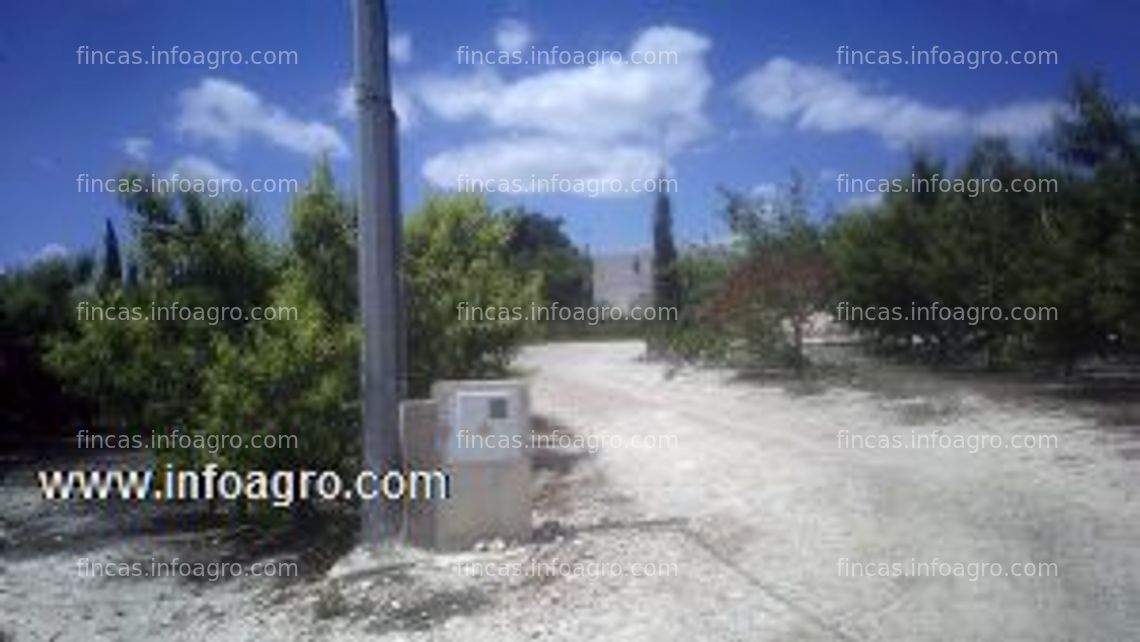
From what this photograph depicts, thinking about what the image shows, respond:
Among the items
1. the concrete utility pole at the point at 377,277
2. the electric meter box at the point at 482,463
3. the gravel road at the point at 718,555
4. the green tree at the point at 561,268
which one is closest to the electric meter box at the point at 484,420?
the electric meter box at the point at 482,463

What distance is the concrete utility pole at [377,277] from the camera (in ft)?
33.5

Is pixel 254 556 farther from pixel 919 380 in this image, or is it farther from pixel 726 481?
pixel 919 380

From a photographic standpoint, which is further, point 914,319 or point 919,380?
point 914,319

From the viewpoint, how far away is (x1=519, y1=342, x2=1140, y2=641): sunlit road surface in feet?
24.4

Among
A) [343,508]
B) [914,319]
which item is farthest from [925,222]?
[343,508]

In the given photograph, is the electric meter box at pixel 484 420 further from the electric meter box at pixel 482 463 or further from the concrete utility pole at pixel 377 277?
the concrete utility pole at pixel 377 277

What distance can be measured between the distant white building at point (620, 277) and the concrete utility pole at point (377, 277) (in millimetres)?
60567

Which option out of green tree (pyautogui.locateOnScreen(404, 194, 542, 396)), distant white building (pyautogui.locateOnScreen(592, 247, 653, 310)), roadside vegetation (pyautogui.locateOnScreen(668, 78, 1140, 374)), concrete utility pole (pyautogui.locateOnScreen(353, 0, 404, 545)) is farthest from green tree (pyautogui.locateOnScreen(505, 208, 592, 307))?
concrete utility pole (pyautogui.locateOnScreen(353, 0, 404, 545))

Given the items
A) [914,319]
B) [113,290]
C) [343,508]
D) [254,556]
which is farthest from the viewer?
[914,319]

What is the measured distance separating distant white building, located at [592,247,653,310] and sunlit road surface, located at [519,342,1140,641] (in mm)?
54704

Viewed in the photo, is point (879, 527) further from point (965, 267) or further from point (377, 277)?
point (965, 267)

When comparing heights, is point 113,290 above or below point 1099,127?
below

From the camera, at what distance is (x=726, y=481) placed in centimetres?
1230

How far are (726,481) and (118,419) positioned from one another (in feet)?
25.9
